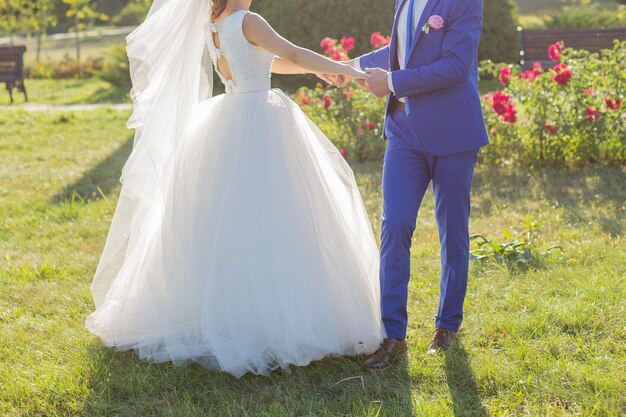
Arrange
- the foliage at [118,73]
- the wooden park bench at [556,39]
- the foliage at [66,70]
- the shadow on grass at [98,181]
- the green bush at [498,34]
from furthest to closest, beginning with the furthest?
the foliage at [66,70] < the foliage at [118,73] < the green bush at [498,34] < the wooden park bench at [556,39] < the shadow on grass at [98,181]

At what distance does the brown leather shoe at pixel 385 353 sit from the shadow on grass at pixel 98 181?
4288 millimetres

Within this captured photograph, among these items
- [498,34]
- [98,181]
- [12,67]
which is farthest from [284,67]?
[12,67]

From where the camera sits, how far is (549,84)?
7500 millimetres

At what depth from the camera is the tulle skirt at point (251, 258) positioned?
3564mm

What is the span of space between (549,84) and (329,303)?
473 cm

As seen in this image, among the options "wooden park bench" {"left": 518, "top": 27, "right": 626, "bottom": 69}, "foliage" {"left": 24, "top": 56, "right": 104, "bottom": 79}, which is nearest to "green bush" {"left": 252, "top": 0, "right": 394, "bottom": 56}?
"wooden park bench" {"left": 518, "top": 27, "right": 626, "bottom": 69}

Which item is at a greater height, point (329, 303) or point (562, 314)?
point (329, 303)

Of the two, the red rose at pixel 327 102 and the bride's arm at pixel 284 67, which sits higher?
the bride's arm at pixel 284 67

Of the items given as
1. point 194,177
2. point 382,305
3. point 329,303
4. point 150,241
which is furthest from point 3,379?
point 382,305

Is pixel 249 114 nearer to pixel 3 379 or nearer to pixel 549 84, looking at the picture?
pixel 3 379

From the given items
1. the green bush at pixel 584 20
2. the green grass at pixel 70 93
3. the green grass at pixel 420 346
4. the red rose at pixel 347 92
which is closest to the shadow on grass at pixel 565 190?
the green grass at pixel 420 346

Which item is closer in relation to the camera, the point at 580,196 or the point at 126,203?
the point at 126,203

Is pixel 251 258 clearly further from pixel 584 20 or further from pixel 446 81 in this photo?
pixel 584 20

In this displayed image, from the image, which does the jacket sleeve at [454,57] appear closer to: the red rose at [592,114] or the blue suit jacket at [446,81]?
the blue suit jacket at [446,81]
